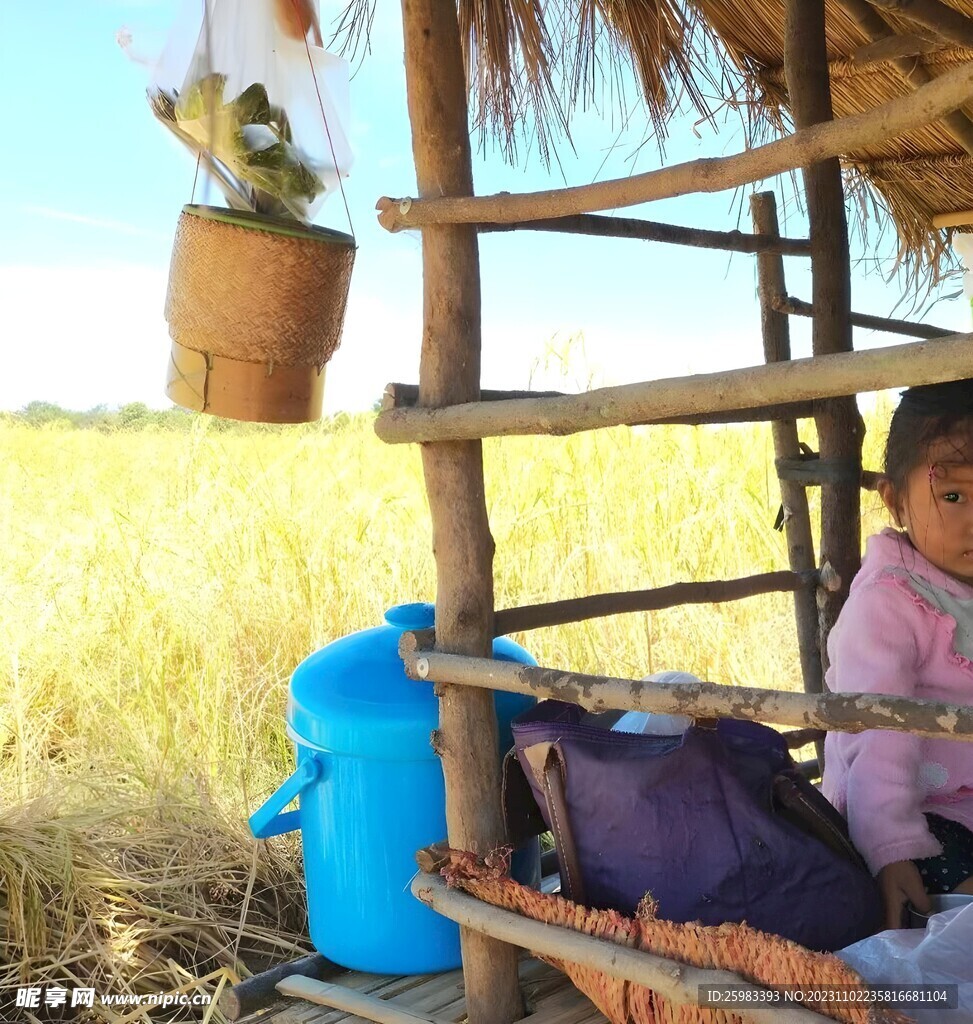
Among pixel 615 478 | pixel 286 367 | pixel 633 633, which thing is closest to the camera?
pixel 286 367

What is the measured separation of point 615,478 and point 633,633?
960 millimetres

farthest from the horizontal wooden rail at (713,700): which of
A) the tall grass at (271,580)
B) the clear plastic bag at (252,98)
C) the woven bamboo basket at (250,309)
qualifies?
the tall grass at (271,580)

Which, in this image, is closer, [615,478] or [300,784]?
[300,784]

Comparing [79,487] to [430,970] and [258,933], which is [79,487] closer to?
[258,933]

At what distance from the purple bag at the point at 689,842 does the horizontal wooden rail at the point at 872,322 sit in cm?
129

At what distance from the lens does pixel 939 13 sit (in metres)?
2.17

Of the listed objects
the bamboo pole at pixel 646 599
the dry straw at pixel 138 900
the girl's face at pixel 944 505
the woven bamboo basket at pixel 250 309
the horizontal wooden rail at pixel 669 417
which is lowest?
the dry straw at pixel 138 900

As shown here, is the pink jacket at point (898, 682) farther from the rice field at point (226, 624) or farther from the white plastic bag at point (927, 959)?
the rice field at point (226, 624)

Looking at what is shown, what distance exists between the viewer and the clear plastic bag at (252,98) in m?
1.86

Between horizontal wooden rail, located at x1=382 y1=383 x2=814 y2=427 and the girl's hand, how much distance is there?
76 centimetres

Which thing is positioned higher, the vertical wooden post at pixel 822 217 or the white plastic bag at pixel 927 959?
the vertical wooden post at pixel 822 217

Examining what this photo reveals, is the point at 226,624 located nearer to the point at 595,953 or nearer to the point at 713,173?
the point at 595,953

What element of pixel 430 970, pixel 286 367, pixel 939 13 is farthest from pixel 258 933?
pixel 939 13

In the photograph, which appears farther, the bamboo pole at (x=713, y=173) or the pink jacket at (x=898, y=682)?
the pink jacket at (x=898, y=682)
